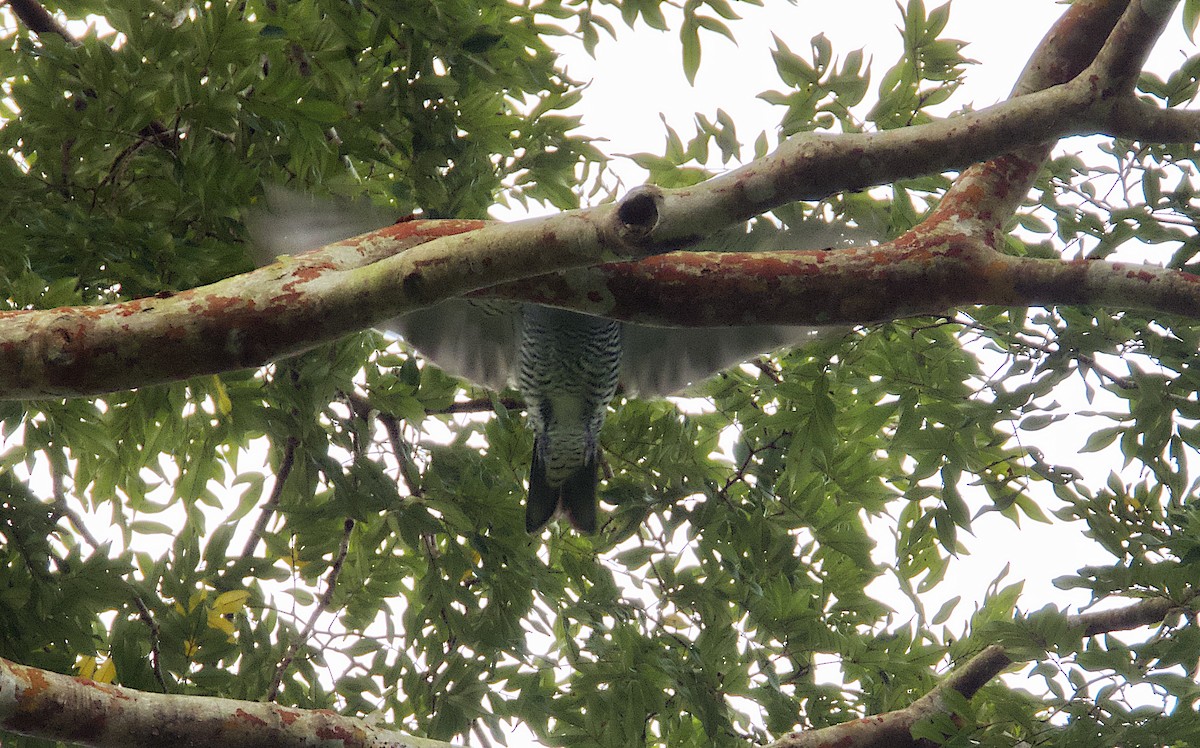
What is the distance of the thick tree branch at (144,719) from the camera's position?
5.63ft

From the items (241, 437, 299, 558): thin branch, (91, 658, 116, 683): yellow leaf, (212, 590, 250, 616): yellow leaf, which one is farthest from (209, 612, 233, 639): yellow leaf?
(241, 437, 299, 558): thin branch

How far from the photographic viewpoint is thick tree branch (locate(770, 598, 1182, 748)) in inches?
94.8

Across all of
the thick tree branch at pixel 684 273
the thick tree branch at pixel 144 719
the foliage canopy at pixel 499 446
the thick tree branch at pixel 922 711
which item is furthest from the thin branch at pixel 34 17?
the thick tree branch at pixel 922 711

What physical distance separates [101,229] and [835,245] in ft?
5.46

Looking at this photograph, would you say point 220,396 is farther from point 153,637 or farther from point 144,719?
point 144,719

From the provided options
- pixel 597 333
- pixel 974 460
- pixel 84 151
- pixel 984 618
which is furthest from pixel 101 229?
pixel 984 618

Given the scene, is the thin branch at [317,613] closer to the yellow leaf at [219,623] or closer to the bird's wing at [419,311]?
the yellow leaf at [219,623]

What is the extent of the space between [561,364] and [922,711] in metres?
1.42

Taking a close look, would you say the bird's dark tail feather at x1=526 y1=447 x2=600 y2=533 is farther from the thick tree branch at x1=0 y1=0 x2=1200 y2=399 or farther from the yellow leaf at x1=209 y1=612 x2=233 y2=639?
the thick tree branch at x1=0 y1=0 x2=1200 y2=399

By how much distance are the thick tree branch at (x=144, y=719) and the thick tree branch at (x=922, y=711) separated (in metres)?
1.06

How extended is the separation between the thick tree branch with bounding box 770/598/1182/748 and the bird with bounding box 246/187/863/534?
0.97m

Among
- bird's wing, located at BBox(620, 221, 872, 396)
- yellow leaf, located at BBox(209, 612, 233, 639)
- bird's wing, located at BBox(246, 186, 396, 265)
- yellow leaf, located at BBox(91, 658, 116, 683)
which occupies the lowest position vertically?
yellow leaf, located at BBox(91, 658, 116, 683)

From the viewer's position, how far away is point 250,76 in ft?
7.14

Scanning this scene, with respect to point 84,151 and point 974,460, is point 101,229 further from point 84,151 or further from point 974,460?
point 974,460
